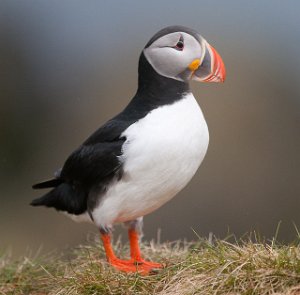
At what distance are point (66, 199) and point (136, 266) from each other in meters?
0.92

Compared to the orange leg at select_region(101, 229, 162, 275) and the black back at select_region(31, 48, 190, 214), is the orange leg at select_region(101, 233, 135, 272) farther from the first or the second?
the black back at select_region(31, 48, 190, 214)

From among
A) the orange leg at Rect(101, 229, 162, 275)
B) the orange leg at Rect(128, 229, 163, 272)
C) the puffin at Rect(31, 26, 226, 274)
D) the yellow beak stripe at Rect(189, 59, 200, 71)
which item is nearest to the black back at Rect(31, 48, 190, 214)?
the puffin at Rect(31, 26, 226, 274)

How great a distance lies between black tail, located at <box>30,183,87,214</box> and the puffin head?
0.99 meters

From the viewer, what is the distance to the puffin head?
589 cm

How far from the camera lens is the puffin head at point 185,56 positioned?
19.3 ft

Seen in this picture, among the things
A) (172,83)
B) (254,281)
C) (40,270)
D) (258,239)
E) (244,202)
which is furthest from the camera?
(244,202)

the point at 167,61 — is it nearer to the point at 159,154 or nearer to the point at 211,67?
the point at 211,67

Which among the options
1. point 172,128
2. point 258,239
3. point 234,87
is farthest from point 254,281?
point 234,87

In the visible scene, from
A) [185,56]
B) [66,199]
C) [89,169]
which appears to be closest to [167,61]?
[185,56]

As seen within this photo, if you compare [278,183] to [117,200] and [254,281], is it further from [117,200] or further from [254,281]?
[254,281]

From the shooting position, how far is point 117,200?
5.96 meters

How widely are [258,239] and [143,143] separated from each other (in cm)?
91

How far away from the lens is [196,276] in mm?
5219

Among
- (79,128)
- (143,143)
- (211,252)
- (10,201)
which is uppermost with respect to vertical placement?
(143,143)
